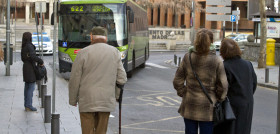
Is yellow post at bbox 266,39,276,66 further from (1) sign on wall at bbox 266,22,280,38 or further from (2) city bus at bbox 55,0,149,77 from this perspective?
(2) city bus at bbox 55,0,149,77

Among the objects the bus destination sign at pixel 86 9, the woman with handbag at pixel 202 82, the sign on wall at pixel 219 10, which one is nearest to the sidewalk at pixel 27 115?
the bus destination sign at pixel 86 9

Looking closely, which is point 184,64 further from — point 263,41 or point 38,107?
point 263,41

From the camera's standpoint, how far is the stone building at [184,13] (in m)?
65.9

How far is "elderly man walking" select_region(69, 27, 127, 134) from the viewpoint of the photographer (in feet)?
19.8

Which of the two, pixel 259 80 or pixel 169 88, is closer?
pixel 169 88

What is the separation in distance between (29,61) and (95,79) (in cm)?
528

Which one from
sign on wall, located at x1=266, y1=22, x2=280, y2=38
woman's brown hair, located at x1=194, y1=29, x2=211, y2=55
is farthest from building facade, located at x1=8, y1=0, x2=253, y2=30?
woman's brown hair, located at x1=194, y1=29, x2=211, y2=55

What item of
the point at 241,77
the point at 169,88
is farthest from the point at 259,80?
the point at 241,77

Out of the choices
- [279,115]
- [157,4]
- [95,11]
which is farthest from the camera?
[157,4]

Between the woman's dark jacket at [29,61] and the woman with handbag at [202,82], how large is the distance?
19.5ft

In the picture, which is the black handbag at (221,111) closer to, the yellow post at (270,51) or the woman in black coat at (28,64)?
the woman in black coat at (28,64)

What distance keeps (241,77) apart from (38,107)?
6.81 m

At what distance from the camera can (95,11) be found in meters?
18.3

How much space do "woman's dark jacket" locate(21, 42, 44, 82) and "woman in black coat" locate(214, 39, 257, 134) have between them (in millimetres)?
5897
